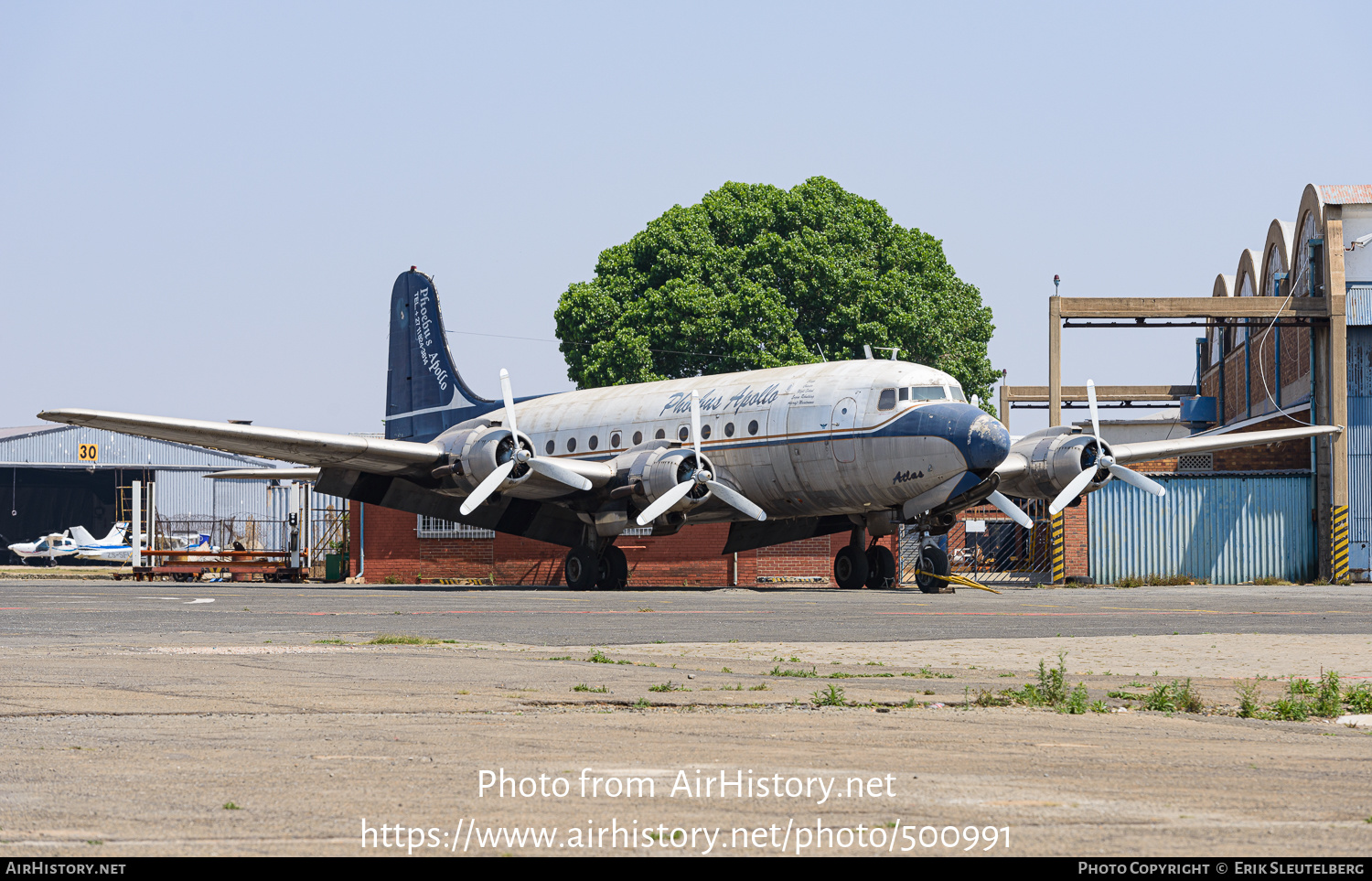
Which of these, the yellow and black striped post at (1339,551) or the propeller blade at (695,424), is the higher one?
the propeller blade at (695,424)

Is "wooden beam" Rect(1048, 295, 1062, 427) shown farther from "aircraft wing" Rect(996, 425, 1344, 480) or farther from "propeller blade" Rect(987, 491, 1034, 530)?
"propeller blade" Rect(987, 491, 1034, 530)

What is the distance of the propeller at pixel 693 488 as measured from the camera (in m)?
30.3

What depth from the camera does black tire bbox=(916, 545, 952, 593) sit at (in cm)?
2977

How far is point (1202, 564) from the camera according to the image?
40750mm

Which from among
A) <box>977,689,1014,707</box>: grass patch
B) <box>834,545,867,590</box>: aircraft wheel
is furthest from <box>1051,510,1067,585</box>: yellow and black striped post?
<box>977,689,1014,707</box>: grass patch

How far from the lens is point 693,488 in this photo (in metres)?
30.6

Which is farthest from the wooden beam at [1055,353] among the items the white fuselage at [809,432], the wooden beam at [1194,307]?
the white fuselage at [809,432]

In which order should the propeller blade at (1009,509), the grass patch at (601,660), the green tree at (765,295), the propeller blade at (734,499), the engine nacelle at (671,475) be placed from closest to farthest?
the grass patch at (601,660), the propeller blade at (1009,509), the propeller blade at (734,499), the engine nacelle at (671,475), the green tree at (765,295)

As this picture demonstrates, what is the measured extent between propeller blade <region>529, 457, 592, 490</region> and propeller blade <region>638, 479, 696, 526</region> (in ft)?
6.87

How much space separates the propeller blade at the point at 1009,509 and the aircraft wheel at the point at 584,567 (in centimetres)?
966

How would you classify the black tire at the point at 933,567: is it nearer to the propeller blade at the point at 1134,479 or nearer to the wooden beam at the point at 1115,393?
the propeller blade at the point at 1134,479

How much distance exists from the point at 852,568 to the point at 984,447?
712 centimetres

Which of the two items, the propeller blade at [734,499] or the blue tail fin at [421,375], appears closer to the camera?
the propeller blade at [734,499]

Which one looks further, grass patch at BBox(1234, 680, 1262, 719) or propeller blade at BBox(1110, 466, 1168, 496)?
propeller blade at BBox(1110, 466, 1168, 496)
